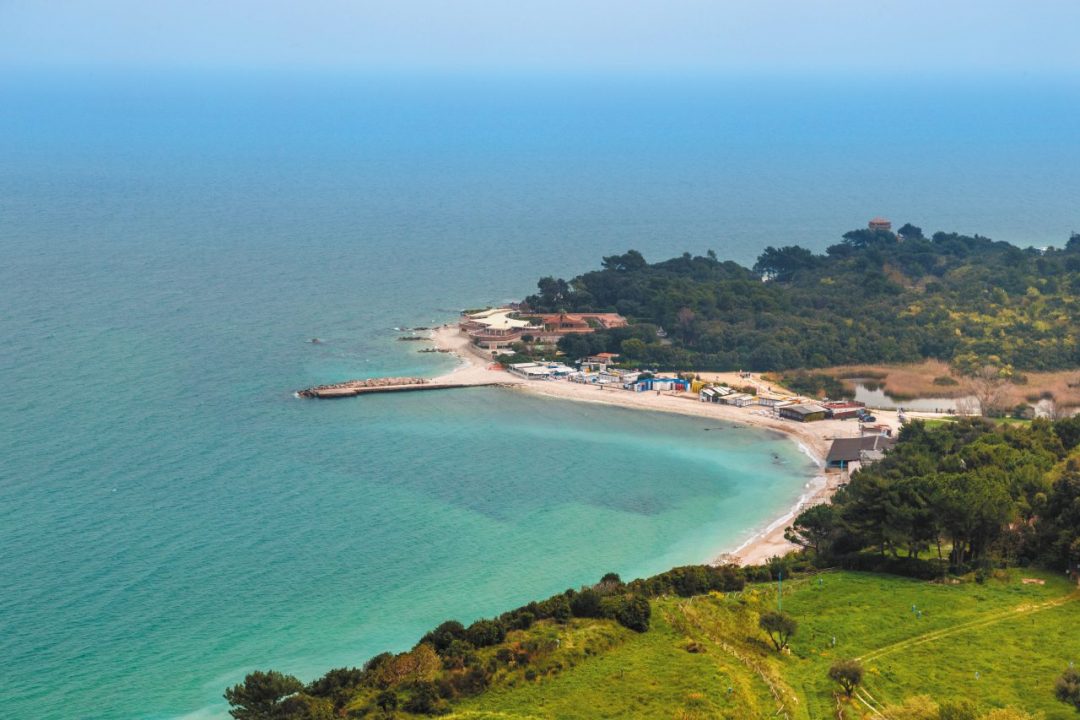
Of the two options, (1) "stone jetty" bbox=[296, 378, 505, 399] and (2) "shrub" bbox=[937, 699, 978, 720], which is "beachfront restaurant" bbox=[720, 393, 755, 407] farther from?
(2) "shrub" bbox=[937, 699, 978, 720]

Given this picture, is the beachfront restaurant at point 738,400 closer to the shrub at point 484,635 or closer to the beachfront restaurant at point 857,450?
the beachfront restaurant at point 857,450

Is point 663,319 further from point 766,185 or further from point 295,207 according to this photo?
point 766,185

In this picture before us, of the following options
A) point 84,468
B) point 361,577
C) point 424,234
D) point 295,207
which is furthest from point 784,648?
point 295,207

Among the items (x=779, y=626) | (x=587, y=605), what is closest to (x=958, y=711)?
(x=779, y=626)

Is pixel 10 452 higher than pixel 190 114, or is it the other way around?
pixel 190 114

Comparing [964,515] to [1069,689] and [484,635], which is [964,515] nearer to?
[1069,689]
